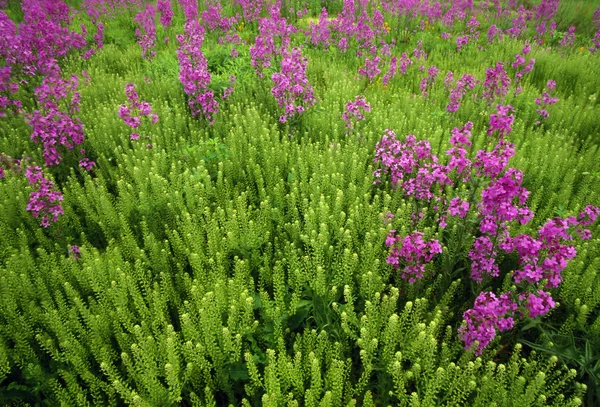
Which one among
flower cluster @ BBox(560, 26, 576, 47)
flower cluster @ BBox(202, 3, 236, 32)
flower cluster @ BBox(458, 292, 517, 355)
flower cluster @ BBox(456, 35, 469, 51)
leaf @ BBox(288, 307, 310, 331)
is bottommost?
leaf @ BBox(288, 307, 310, 331)

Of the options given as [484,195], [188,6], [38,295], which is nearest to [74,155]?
[38,295]

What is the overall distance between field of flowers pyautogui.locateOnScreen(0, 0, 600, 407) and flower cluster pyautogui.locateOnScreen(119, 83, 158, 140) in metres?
0.04

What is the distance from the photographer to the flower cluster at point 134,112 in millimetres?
4121

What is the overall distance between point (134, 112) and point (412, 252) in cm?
386

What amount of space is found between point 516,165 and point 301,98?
2.77m

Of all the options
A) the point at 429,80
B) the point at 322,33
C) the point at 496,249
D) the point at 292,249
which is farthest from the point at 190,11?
the point at 496,249

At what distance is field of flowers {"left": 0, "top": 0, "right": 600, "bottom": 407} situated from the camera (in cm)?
198

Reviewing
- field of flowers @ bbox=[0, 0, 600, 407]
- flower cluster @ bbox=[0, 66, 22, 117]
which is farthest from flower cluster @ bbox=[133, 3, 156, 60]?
flower cluster @ bbox=[0, 66, 22, 117]

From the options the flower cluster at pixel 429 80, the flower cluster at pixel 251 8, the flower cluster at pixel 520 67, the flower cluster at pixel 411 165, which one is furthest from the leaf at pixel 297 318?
the flower cluster at pixel 251 8

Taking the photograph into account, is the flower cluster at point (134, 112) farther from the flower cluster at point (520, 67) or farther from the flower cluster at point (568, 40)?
the flower cluster at point (568, 40)

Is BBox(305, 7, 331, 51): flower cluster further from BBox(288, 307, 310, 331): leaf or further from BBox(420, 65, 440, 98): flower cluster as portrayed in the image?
BBox(288, 307, 310, 331): leaf

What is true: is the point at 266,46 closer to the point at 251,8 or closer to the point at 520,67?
the point at 251,8

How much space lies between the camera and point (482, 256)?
2.42m

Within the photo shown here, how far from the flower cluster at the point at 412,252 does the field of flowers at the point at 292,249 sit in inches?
0.7
